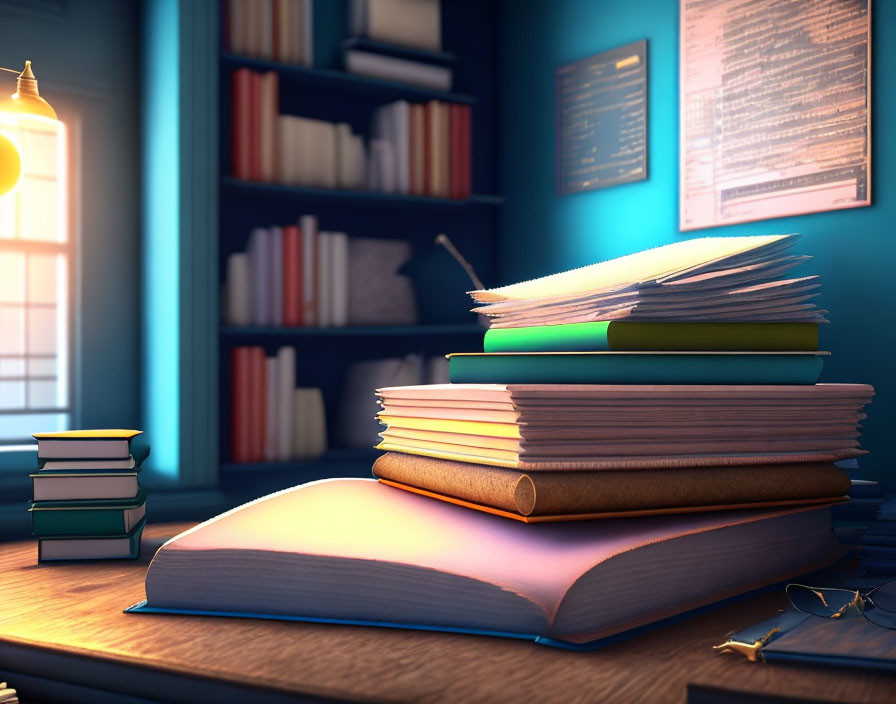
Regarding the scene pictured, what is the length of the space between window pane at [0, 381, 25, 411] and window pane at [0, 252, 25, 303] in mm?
246

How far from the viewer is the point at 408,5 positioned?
2832mm

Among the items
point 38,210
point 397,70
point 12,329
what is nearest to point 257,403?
point 12,329

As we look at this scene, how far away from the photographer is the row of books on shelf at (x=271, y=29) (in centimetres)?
251

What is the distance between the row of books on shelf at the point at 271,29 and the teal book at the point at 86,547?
70.8 inches

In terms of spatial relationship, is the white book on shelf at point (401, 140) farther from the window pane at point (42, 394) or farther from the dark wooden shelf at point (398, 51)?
the window pane at point (42, 394)

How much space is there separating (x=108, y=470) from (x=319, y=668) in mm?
636

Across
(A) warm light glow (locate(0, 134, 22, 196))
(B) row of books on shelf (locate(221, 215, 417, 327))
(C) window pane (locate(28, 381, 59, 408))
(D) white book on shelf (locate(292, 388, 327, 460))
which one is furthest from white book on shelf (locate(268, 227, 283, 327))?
(A) warm light glow (locate(0, 134, 22, 196))

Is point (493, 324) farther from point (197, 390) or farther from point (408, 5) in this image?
point (408, 5)

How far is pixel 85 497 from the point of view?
1.13 metres

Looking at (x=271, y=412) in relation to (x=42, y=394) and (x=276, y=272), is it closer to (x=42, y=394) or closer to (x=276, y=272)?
(x=276, y=272)

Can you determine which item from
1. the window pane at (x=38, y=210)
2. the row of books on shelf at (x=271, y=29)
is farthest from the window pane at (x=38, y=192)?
the row of books on shelf at (x=271, y=29)

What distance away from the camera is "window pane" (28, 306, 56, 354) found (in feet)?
8.47

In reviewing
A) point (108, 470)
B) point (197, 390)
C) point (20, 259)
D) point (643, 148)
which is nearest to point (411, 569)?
point (108, 470)

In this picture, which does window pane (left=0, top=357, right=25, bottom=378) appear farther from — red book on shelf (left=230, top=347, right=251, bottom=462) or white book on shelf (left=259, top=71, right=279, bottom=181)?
white book on shelf (left=259, top=71, right=279, bottom=181)
